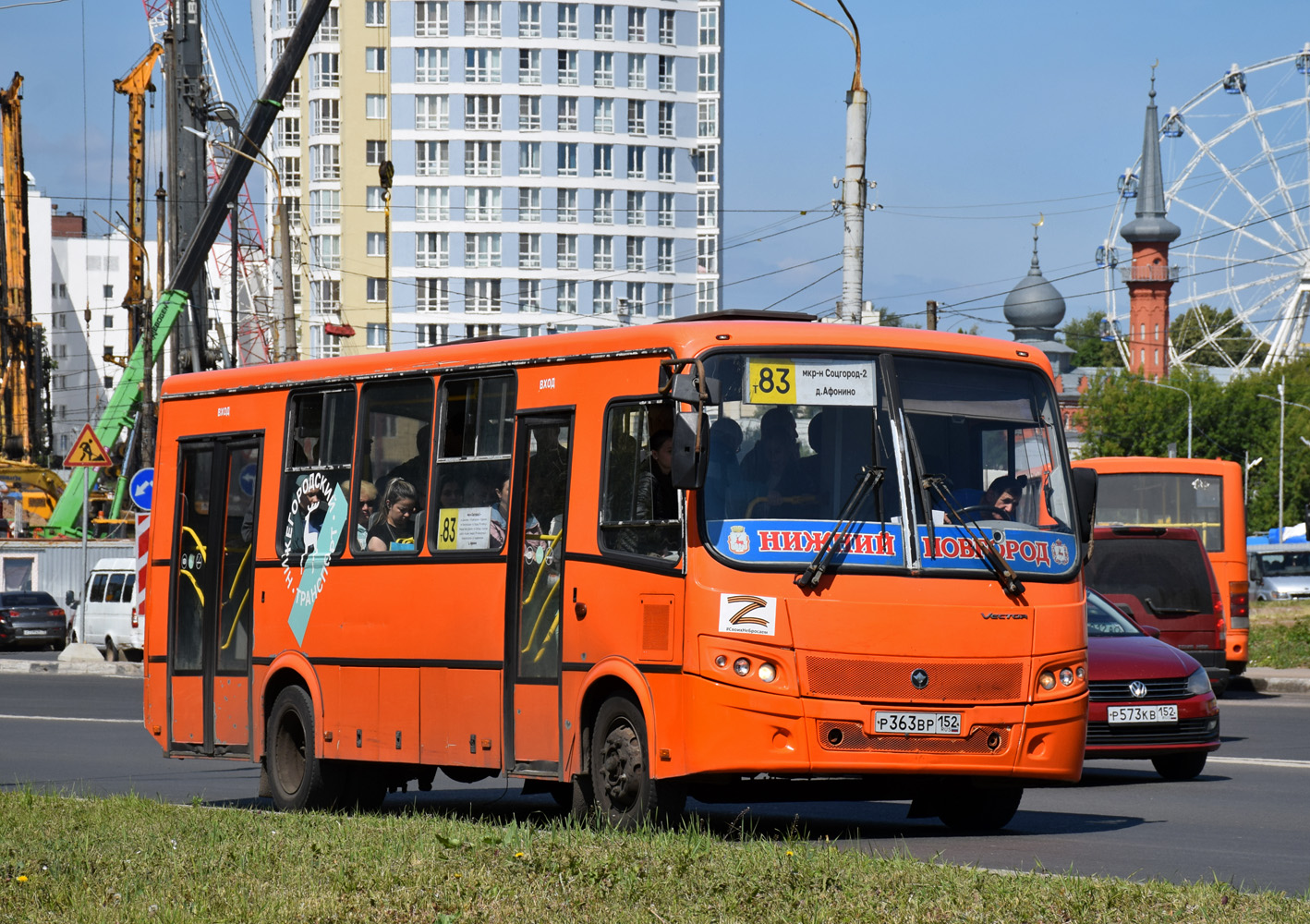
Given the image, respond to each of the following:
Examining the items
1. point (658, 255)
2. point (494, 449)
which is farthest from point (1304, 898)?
point (658, 255)

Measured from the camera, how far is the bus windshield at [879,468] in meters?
9.89

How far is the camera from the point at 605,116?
110 meters

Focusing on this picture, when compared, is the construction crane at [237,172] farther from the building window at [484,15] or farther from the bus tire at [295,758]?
the building window at [484,15]

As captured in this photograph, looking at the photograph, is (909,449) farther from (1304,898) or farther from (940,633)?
(1304,898)

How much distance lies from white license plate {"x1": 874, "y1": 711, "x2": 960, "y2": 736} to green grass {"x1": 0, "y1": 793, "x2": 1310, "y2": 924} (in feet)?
3.11

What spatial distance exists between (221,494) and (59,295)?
143459 millimetres

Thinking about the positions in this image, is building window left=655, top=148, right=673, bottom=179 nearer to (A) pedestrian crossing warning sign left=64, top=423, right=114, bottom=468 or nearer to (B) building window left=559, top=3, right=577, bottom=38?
(B) building window left=559, top=3, right=577, bottom=38

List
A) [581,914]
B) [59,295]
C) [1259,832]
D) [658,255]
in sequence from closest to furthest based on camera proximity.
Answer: [581,914], [1259,832], [658,255], [59,295]

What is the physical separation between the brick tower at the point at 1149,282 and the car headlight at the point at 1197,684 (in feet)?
→ 396

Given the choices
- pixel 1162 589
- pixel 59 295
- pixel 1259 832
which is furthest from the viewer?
pixel 59 295

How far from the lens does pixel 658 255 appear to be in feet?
368

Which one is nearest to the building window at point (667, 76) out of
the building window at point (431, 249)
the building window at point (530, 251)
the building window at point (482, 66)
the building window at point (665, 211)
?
the building window at point (665, 211)

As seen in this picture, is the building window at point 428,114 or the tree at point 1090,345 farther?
the tree at point 1090,345

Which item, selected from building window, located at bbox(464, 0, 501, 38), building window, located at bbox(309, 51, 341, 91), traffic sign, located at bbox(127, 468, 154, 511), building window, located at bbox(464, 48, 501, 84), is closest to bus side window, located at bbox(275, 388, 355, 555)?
traffic sign, located at bbox(127, 468, 154, 511)
